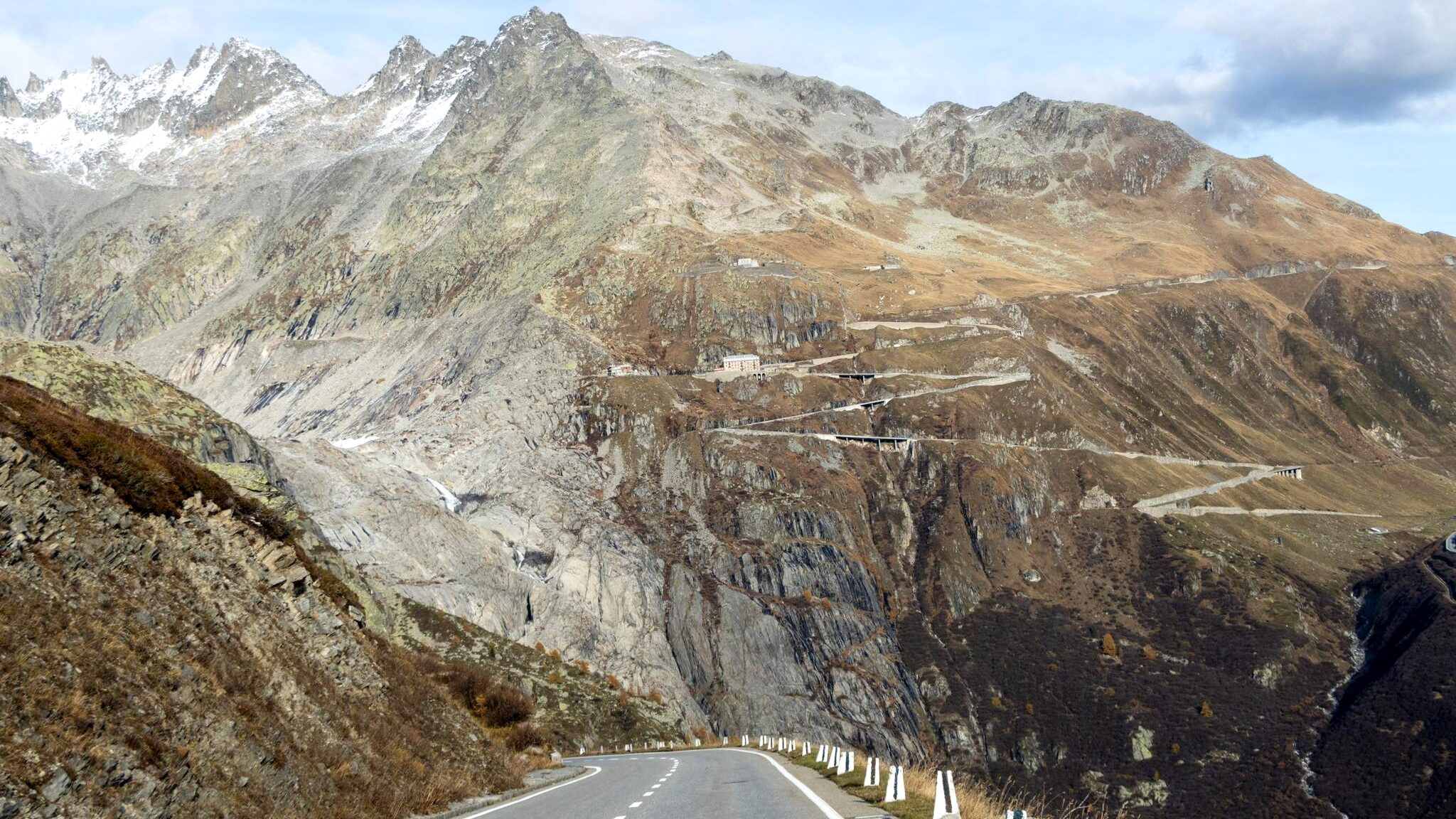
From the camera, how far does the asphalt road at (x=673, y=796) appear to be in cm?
2188

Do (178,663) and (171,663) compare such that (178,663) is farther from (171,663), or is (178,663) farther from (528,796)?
(528,796)

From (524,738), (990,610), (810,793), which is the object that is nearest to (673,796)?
(810,793)

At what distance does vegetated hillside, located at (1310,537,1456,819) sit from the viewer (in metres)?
137

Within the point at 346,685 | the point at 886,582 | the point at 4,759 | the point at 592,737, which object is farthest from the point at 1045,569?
the point at 4,759

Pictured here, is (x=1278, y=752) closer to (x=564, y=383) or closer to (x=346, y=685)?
(x=564, y=383)

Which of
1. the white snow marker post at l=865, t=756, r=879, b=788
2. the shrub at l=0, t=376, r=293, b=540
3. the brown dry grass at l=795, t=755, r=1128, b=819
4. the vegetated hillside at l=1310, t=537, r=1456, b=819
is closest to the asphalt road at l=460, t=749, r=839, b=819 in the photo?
the brown dry grass at l=795, t=755, r=1128, b=819

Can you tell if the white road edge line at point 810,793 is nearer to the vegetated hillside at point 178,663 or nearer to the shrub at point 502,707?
the vegetated hillside at point 178,663

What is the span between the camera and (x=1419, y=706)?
5955 inches

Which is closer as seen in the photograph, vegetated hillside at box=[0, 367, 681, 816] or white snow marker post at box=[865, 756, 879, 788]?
vegetated hillside at box=[0, 367, 681, 816]

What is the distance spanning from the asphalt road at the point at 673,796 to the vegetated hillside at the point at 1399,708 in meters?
134

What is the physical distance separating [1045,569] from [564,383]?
94.4 m

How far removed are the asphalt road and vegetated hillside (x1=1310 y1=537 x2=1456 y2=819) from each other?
134 meters

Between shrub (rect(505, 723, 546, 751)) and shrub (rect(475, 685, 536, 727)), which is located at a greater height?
shrub (rect(475, 685, 536, 727))

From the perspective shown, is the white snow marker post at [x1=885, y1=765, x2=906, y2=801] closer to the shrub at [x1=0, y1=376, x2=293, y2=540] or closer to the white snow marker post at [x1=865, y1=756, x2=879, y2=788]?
the white snow marker post at [x1=865, y1=756, x2=879, y2=788]
